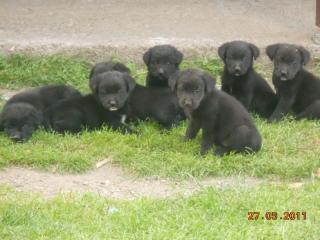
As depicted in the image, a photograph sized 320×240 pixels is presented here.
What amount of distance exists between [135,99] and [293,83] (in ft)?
7.18

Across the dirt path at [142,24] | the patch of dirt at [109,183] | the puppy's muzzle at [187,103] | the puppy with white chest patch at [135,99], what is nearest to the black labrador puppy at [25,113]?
the puppy with white chest patch at [135,99]

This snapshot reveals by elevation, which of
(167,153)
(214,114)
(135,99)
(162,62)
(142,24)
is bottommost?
(167,153)

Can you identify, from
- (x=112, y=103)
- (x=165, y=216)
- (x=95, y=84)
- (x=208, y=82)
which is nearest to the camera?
(x=165, y=216)

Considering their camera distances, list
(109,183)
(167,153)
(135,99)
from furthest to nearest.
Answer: (135,99) → (167,153) → (109,183)

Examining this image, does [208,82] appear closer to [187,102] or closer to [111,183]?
[187,102]

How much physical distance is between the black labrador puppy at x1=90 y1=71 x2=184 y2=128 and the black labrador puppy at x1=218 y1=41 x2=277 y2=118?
0.90 meters

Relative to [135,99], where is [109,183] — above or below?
below

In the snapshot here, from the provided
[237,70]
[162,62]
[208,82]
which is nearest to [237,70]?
[237,70]

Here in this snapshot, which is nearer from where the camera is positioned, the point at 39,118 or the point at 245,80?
the point at 39,118

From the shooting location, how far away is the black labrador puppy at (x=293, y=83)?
402 inches

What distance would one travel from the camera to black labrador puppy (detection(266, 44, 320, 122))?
10203 millimetres

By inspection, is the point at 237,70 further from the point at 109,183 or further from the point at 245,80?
the point at 109,183
